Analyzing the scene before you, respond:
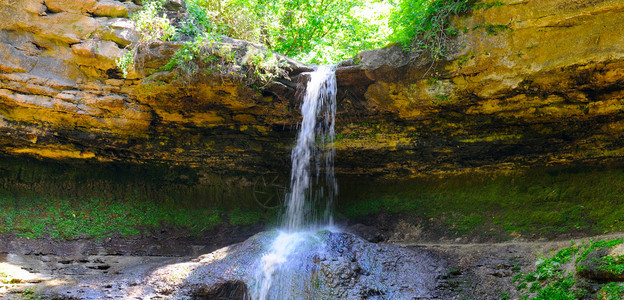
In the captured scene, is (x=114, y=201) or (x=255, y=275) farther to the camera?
(x=114, y=201)

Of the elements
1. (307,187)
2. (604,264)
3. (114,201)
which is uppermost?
(307,187)

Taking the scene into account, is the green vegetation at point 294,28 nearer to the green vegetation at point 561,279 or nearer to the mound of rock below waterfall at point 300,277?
the mound of rock below waterfall at point 300,277

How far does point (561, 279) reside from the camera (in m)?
4.70

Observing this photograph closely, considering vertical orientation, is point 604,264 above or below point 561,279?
above

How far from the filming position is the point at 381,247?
6227 millimetres

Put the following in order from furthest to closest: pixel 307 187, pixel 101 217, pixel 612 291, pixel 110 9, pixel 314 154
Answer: pixel 307 187 → pixel 314 154 → pixel 101 217 → pixel 110 9 → pixel 612 291

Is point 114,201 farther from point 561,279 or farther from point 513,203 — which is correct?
point 561,279

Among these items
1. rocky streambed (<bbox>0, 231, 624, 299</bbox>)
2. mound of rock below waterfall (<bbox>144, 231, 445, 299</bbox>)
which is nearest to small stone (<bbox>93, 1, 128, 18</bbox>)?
rocky streambed (<bbox>0, 231, 624, 299</bbox>)

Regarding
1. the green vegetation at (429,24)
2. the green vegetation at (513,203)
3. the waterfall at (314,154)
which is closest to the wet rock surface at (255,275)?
the green vegetation at (513,203)

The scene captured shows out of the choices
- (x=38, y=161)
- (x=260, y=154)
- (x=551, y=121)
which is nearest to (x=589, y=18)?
(x=551, y=121)

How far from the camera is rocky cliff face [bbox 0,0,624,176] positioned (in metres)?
5.74

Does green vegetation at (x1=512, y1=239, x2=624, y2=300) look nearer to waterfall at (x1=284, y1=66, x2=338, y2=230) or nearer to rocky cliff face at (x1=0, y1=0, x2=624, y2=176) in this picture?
rocky cliff face at (x1=0, y1=0, x2=624, y2=176)

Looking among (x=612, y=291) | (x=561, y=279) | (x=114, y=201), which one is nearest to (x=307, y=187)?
(x=114, y=201)

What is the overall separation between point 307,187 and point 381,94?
150 inches
